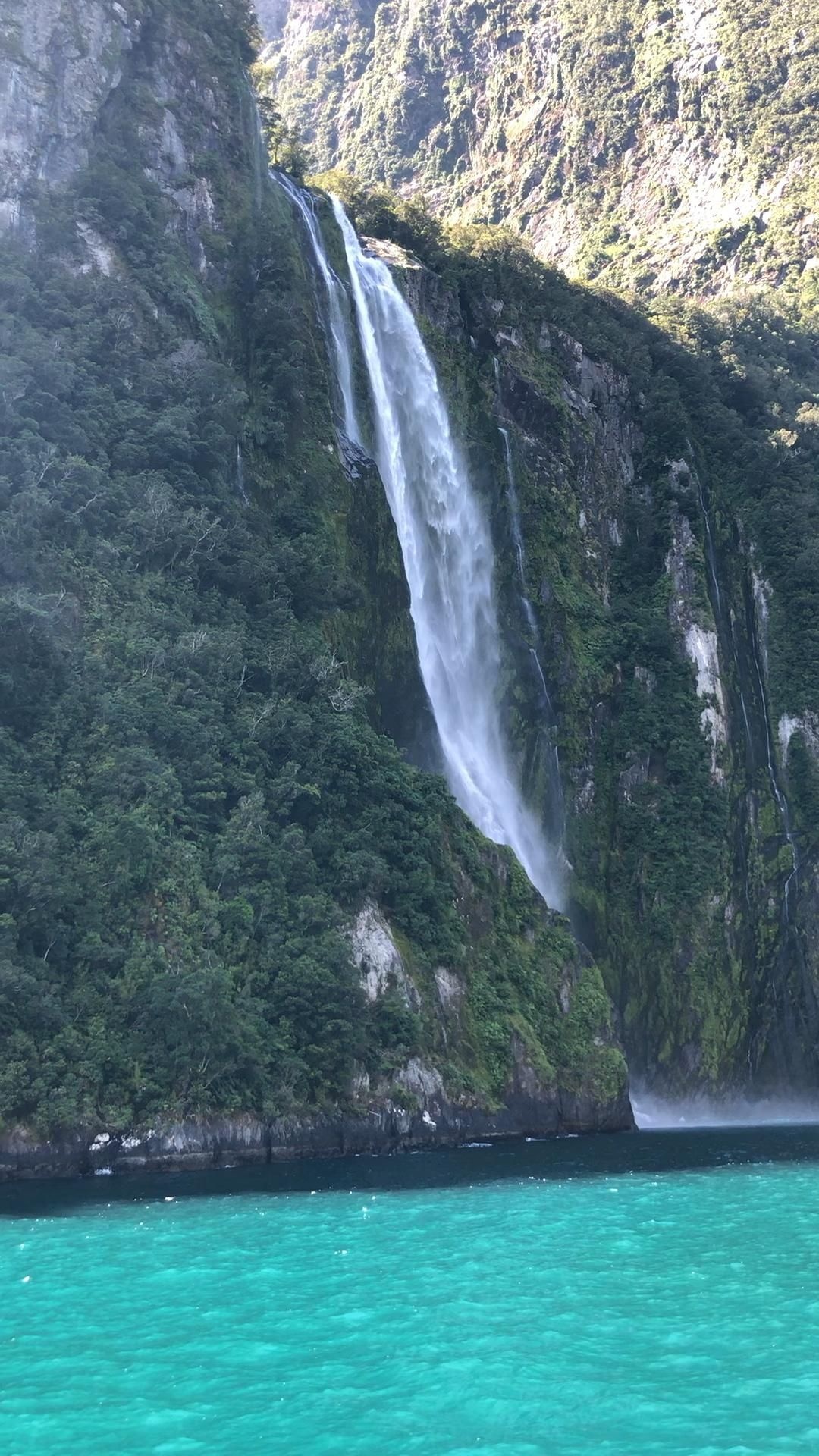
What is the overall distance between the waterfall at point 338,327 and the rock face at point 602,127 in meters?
31.0

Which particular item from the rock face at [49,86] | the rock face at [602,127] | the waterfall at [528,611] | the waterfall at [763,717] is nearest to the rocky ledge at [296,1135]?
the waterfall at [528,611]

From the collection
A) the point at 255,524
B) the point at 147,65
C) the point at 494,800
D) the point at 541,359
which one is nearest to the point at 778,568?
the point at 541,359

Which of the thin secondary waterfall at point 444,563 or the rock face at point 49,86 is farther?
the thin secondary waterfall at point 444,563

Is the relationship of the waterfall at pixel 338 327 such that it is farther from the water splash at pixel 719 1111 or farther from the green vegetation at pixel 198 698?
the water splash at pixel 719 1111

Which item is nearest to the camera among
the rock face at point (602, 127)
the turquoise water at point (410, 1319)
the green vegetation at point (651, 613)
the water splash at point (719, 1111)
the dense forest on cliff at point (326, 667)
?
the turquoise water at point (410, 1319)

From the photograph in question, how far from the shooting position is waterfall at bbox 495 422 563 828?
1361 inches

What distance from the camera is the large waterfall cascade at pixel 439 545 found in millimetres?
32844

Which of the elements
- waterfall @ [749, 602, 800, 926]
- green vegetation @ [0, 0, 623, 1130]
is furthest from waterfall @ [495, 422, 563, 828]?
waterfall @ [749, 602, 800, 926]

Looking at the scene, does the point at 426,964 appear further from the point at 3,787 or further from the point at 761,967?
the point at 761,967

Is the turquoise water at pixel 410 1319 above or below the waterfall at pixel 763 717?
below

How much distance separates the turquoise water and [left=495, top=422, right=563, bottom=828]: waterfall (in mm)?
16717

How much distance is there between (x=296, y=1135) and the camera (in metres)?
21.6

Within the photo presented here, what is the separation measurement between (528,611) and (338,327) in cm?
942

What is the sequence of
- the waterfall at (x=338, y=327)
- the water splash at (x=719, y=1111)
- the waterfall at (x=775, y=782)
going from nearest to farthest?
1. the water splash at (x=719, y=1111)
2. the waterfall at (x=775, y=782)
3. the waterfall at (x=338, y=327)
